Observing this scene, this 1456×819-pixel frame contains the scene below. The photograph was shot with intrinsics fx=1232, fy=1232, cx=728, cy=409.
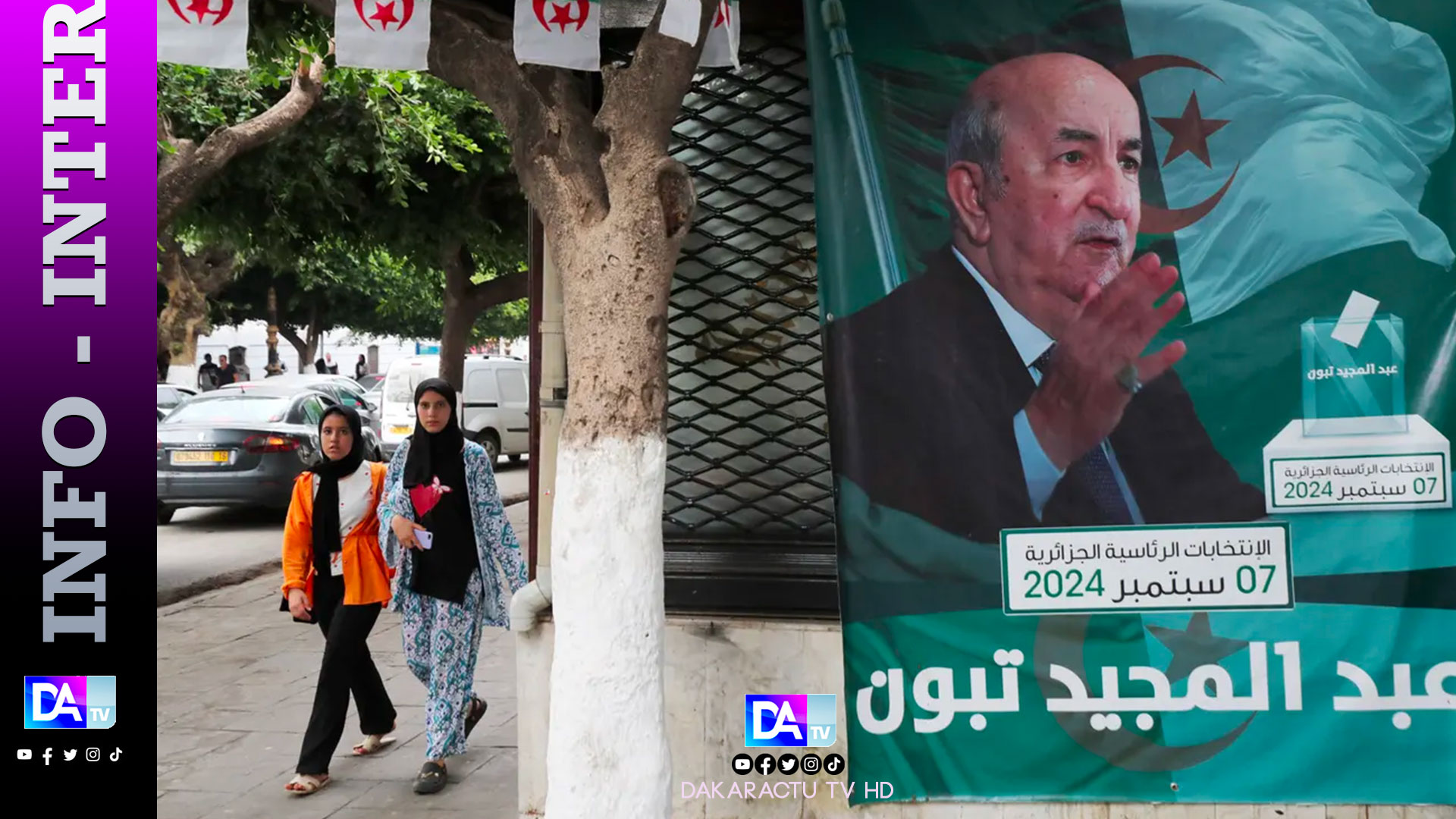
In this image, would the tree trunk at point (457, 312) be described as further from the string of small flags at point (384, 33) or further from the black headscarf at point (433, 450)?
the string of small flags at point (384, 33)

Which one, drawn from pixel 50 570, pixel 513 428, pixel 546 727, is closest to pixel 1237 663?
pixel 546 727

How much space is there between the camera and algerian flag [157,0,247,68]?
4.04 meters

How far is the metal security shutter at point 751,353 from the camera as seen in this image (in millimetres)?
4832

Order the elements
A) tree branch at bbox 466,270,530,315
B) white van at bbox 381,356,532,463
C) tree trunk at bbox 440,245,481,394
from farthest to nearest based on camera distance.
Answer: white van at bbox 381,356,532,463, tree branch at bbox 466,270,530,315, tree trunk at bbox 440,245,481,394

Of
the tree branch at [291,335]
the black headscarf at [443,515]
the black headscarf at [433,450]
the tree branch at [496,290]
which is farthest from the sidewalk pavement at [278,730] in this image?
the tree branch at [291,335]

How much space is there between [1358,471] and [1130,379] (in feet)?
2.81

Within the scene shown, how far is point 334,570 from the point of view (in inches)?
226

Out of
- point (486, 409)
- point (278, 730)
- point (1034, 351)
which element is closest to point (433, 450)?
point (278, 730)

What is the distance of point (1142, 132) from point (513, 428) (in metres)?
16.9

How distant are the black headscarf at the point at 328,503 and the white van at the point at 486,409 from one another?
1430cm

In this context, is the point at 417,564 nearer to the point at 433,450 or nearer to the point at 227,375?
the point at 433,450

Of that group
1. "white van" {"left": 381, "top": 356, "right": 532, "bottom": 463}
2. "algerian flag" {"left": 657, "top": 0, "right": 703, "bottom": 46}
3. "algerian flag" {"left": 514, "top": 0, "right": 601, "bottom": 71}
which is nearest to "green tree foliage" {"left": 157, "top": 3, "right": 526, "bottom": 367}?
"white van" {"left": 381, "top": 356, "right": 532, "bottom": 463}

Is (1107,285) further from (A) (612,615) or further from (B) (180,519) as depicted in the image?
(B) (180,519)

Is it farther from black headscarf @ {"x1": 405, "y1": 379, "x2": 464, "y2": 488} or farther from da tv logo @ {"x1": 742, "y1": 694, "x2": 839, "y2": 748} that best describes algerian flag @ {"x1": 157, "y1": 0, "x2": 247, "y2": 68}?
da tv logo @ {"x1": 742, "y1": 694, "x2": 839, "y2": 748}
